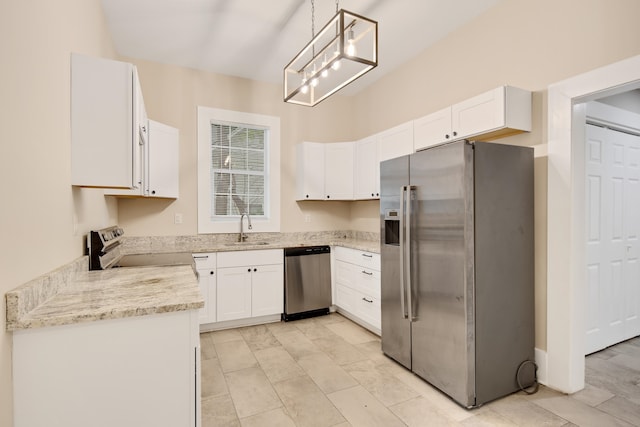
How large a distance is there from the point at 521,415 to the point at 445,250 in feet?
3.64

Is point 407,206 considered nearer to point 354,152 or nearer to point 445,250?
point 445,250

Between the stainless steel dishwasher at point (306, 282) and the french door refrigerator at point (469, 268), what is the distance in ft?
5.06

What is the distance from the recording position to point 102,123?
177 centimetres

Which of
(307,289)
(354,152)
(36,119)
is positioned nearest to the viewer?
(36,119)

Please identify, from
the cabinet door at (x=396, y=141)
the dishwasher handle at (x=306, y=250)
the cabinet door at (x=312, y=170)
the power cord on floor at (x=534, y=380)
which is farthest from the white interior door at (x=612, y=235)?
the cabinet door at (x=312, y=170)

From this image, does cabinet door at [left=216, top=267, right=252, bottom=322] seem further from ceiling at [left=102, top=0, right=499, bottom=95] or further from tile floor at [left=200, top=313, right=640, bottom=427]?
ceiling at [left=102, top=0, right=499, bottom=95]

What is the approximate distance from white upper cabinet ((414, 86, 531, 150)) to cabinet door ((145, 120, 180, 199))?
9.04 ft

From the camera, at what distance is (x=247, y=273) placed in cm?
366

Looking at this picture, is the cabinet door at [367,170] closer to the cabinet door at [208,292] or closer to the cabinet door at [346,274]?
the cabinet door at [346,274]

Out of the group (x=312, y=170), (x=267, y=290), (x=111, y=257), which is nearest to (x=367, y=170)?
(x=312, y=170)

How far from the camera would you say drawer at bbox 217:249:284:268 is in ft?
11.6

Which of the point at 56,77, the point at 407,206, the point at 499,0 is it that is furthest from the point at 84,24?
the point at 499,0

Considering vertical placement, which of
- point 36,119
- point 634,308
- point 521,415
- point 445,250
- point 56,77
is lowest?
point 521,415

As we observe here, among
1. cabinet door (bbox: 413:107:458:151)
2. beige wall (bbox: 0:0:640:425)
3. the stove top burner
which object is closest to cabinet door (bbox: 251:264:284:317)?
beige wall (bbox: 0:0:640:425)
